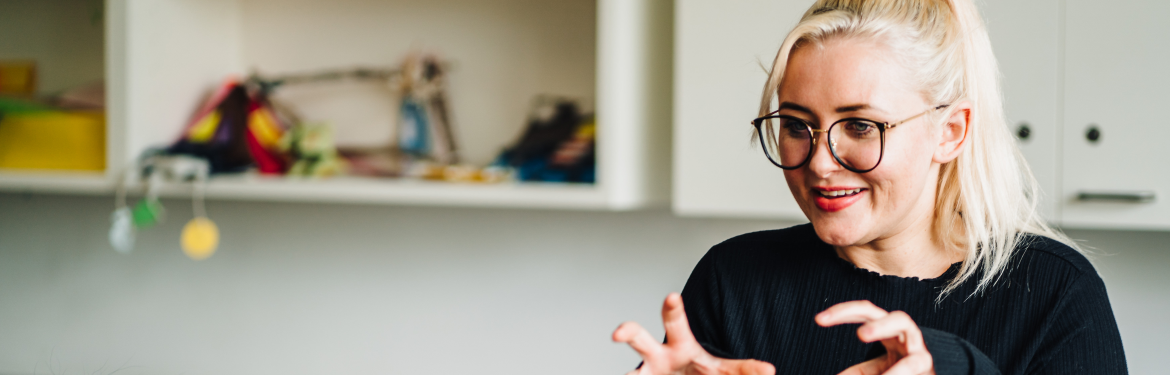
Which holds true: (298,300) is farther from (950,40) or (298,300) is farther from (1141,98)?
(1141,98)

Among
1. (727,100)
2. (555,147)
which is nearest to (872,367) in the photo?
(727,100)

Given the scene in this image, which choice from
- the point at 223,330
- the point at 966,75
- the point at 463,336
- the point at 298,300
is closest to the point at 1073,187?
the point at 966,75

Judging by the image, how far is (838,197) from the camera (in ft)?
2.55

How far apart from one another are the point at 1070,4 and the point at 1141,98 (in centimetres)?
15

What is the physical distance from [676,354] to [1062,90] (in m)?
0.66

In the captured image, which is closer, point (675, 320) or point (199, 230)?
point (675, 320)

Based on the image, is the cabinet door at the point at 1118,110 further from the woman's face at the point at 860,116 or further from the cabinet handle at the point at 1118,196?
the woman's face at the point at 860,116

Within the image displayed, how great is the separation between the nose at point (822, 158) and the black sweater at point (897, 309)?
0.16 metres

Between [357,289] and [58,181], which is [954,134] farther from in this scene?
[58,181]

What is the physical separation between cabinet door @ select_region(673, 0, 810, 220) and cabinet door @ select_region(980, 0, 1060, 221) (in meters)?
0.26

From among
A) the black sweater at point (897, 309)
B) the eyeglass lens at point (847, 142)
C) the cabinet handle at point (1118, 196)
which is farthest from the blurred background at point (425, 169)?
the eyeglass lens at point (847, 142)

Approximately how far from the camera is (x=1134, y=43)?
95 centimetres

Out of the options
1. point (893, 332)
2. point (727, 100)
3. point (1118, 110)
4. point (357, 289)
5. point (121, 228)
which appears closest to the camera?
point (893, 332)

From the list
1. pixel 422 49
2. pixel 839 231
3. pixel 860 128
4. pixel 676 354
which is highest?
pixel 422 49
